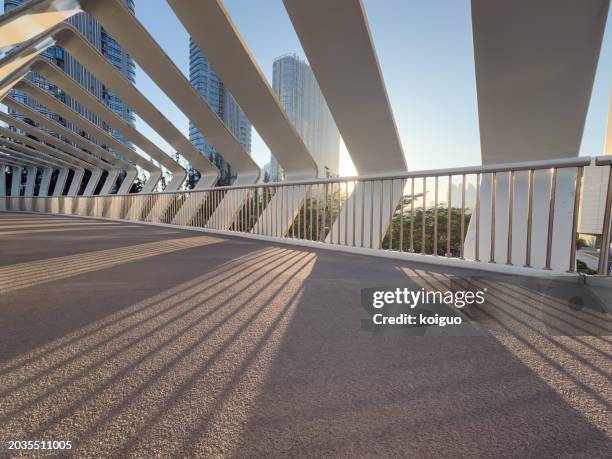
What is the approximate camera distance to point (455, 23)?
5.59m

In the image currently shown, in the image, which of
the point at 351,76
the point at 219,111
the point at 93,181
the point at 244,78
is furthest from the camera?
the point at 219,111

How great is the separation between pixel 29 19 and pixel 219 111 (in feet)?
67.8

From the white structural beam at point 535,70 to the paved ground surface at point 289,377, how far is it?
3581 mm

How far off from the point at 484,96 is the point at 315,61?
272cm

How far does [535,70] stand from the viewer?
4.14 metres

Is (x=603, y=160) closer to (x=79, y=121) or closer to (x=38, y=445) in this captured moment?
(x=38, y=445)

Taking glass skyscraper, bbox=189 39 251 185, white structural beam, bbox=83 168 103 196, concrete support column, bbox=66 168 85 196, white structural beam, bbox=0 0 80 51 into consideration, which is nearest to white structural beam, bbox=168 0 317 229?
white structural beam, bbox=0 0 80 51

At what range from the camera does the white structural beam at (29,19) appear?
4.32m

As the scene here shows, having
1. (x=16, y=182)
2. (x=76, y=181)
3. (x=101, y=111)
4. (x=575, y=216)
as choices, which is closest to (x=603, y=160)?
(x=575, y=216)

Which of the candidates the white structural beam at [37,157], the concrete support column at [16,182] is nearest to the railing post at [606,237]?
the white structural beam at [37,157]

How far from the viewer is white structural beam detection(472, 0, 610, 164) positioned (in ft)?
11.9

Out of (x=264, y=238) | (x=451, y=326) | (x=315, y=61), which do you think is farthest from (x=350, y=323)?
(x=315, y=61)

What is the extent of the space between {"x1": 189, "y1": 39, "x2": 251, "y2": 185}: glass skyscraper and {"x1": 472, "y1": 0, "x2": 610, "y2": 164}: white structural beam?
6.68 metres

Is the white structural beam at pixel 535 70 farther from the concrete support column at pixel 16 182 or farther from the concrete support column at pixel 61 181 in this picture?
the concrete support column at pixel 16 182
